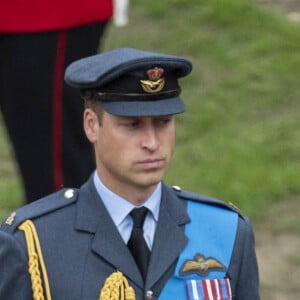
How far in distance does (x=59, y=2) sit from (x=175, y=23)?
375 cm

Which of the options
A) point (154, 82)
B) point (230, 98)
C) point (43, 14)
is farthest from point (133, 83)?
point (230, 98)

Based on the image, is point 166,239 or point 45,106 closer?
point 166,239

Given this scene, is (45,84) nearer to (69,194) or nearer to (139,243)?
(69,194)

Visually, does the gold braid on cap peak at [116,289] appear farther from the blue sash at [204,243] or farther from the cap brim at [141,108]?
the cap brim at [141,108]

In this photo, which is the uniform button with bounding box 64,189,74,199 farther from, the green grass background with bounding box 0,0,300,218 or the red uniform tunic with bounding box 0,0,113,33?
the green grass background with bounding box 0,0,300,218

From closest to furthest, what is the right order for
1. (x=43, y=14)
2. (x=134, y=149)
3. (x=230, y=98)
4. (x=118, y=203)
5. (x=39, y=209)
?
(x=134, y=149) < (x=118, y=203) < (x=39, y=209) < (x=43, y=14) < (x=230, y=98)

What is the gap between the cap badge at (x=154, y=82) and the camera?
3.29 m

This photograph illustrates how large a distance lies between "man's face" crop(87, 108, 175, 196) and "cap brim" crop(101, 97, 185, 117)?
0.04ft

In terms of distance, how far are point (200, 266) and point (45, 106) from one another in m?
0.86

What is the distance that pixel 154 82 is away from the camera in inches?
130

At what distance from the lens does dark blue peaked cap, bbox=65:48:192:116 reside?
326cm

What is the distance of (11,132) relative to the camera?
4094 millimetres

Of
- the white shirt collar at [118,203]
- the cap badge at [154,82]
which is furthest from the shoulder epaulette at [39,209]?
the cap badge at [154,82]

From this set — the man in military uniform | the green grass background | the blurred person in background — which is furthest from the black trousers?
the green grass background
